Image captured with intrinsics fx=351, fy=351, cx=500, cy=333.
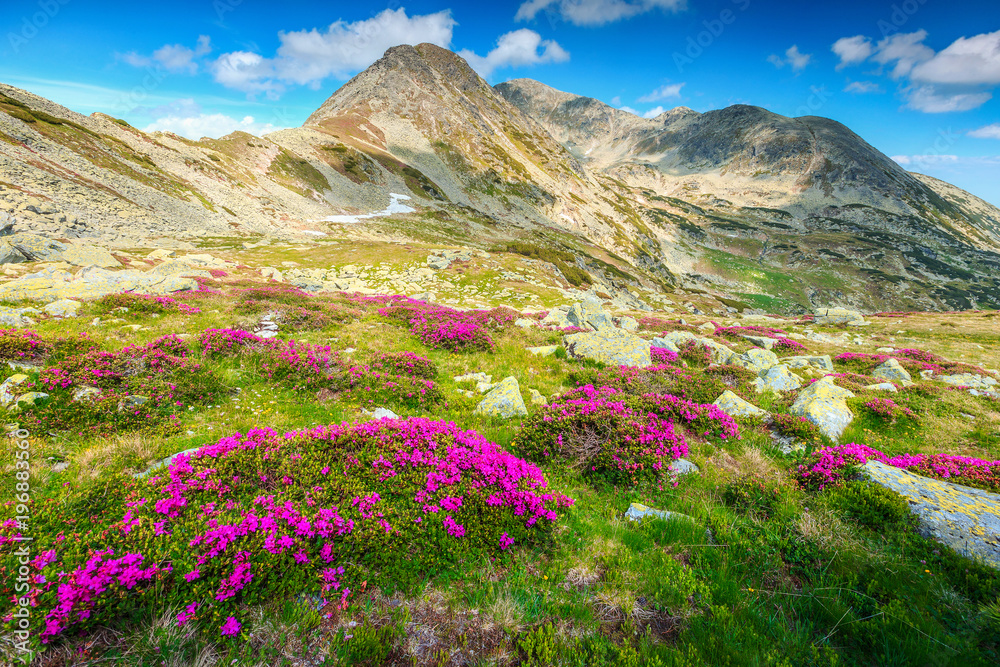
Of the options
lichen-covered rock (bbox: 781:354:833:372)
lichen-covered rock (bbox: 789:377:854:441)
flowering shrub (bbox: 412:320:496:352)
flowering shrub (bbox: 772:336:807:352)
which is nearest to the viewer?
lichen-covered rock (bbox: 789:377:854:441)

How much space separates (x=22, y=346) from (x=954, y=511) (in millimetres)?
17747

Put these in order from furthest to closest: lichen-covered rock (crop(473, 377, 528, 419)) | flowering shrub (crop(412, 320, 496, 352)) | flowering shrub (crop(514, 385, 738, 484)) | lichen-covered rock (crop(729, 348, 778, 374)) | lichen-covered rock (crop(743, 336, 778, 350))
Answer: lichen-covered rock (crop(743, 336, 778, 350)), lichen-covered rock (crop(729, 348, 778, 374)), flowering shrub (crop(412, 320, 496, 352)), lichen-covered rock (crop(473, 377, 528, 419)), flowering shrub (crop(514, 385, 738, 484))

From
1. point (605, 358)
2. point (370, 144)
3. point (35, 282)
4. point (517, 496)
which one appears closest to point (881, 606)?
point (517, 496)

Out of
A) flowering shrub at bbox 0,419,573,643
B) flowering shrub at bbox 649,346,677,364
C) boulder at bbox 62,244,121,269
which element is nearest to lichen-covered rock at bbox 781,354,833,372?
flowering shrub at bbox 649,346,677,364

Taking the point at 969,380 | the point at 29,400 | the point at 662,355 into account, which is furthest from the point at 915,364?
the point at 29,400

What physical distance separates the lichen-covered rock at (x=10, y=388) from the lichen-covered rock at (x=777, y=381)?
1828cm

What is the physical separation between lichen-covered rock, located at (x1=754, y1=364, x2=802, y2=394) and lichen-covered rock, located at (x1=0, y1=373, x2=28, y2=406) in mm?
18284

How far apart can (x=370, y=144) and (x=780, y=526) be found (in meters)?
171

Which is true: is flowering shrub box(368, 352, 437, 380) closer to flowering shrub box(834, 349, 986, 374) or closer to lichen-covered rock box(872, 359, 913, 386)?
lichen-covered rock box(872, 359, 913, 386)

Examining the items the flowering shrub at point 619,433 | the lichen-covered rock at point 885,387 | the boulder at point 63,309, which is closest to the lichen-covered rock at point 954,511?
the flowering shrub at point 619,433

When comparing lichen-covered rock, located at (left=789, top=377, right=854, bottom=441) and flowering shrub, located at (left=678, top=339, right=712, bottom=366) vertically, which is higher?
lichen-covered rock, located at (left=789, top=377, right=854, bottom=441)

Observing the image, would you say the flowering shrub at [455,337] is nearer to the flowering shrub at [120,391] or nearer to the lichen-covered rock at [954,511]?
the flowering shrub at [120,391]

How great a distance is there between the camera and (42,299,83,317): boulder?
12.4 m

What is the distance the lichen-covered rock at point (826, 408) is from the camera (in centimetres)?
895
